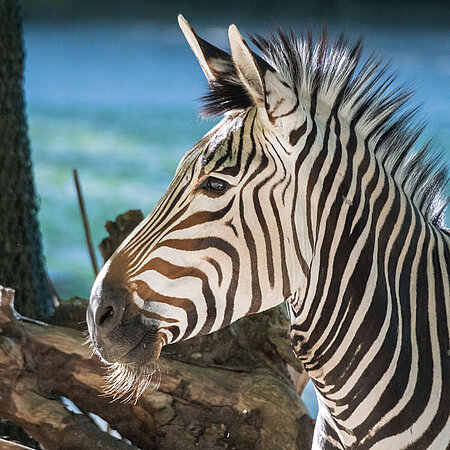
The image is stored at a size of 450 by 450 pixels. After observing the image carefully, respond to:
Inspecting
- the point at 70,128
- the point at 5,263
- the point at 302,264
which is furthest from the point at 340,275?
the point at 70,128

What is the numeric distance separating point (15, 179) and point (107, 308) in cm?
234

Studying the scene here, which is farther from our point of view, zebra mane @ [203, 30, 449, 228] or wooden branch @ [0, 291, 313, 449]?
wooden branch @ [0, 291, 313, 449]

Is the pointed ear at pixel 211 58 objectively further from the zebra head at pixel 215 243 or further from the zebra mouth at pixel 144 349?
the zebra mouth at pixel 144 349

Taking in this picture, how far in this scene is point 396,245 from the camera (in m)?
1.57

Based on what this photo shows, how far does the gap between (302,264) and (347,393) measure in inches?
14.2

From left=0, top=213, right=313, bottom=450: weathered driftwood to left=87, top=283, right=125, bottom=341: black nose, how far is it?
1094 mm

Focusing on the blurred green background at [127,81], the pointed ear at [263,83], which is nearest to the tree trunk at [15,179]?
the pointed ear at [263,83]

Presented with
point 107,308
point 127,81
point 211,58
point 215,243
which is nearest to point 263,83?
point 211,58

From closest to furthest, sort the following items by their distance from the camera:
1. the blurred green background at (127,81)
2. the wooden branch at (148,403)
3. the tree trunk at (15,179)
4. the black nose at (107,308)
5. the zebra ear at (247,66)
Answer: the zebra ear at (247,66) < the black nose at (107,308) < the wooden branch at (148,403) < the tree trunk at (15,179) < the blurred green background at (127,81)

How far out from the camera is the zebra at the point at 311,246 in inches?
57.9

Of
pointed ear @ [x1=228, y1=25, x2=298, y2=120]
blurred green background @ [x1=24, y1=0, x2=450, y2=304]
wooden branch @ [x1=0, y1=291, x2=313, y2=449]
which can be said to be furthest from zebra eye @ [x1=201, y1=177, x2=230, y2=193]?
blurred green background @ [x1=24, y1=0, x2=450, y2=304]

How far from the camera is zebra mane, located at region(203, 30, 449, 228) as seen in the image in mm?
1552

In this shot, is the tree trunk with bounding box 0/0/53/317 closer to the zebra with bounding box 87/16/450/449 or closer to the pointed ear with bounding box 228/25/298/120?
the zebra with bounding box 87/16/450/449

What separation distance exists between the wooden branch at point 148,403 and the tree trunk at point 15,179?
867mm
